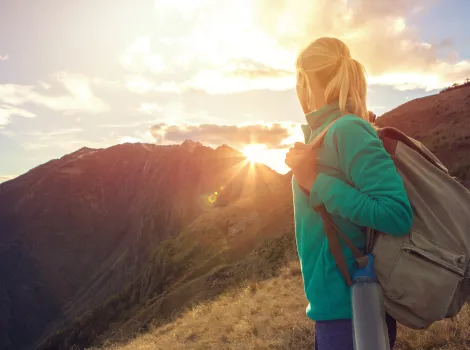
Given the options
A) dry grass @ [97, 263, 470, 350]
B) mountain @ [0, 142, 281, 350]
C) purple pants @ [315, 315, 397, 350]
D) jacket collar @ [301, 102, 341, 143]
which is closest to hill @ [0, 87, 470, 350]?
dry grass @ [97, 263, 470, 350]

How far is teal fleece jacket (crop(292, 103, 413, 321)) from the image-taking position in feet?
5.51

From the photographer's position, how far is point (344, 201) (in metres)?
1.74

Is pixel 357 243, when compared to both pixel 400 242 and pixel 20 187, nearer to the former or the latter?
pixel 400 242

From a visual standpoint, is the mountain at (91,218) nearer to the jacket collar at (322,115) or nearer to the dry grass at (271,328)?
the dry grass at (271,328)

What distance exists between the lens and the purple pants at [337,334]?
1.80 meters

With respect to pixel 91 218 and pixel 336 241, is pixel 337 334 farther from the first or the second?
pixel 91 218

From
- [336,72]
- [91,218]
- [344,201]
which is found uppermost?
[336,72]

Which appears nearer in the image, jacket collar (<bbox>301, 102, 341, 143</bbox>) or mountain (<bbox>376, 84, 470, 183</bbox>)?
jacket collar (<bbox>301, 102, 341, 143</bbox>)

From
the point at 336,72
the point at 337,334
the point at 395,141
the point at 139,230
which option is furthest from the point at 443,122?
the point at 139,230

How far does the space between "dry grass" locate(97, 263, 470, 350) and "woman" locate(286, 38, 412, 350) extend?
10.5 ft

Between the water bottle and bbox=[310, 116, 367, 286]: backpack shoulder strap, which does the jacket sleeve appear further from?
the water bottle

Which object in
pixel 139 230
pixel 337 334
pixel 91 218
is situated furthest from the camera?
pixel 91 218

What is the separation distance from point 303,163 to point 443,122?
101ft

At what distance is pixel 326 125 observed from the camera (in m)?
2.02
